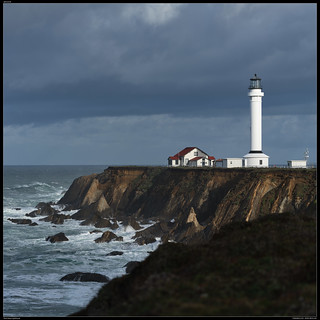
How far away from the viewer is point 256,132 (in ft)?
254

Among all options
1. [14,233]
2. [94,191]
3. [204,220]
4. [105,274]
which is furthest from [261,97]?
[105,274]

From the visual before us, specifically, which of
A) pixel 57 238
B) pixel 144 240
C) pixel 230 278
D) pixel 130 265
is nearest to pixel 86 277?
pixel 130 265

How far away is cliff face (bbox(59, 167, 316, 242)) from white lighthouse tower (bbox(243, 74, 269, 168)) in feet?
28.5

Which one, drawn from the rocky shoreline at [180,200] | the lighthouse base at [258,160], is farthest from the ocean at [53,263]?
the lighthouse base at [258,160]

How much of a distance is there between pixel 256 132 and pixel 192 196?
16.0m

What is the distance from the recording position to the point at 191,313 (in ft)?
50.9

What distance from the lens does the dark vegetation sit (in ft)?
53.2

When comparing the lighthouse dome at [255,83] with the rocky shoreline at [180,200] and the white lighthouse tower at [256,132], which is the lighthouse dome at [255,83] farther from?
the rocky shoreline at [180,200]

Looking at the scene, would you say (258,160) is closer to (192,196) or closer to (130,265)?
(192,196)

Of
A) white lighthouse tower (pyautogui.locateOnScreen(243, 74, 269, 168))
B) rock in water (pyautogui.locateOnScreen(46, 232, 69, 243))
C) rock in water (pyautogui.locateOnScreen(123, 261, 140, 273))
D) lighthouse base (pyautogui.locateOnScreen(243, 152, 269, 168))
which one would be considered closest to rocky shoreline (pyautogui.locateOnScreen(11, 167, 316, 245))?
rock in water (pyautogui.locateOnScreen(46, 232, 69, 243))

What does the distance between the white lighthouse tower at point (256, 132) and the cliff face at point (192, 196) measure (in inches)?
342

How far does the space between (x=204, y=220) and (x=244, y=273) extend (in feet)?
143

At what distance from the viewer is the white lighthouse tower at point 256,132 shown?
77.4 meters

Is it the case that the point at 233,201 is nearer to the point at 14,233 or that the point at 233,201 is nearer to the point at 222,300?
the point at 14,233
